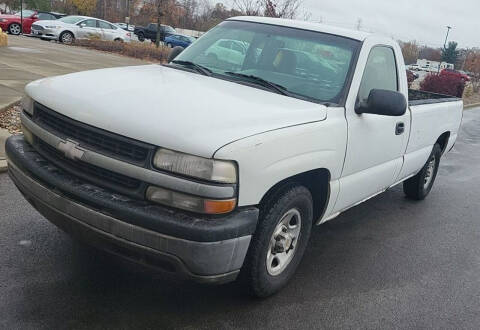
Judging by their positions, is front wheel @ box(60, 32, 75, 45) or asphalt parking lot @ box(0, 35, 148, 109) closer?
asphalt parking lot @ box(0, 35, 148, 109)

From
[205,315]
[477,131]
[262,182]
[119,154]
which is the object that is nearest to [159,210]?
[119,154]

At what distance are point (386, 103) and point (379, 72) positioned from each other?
0.86 metres

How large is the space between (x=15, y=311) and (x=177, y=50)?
3.12 m

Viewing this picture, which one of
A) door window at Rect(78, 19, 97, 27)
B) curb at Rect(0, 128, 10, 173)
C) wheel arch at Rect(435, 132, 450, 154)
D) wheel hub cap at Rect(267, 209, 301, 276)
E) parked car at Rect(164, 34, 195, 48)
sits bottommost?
parked car at Rect(164, 34, 195, 48)

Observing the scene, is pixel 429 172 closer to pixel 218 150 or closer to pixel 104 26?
pixel 218 150

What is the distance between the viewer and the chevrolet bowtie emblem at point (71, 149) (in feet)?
9.84

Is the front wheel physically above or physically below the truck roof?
below

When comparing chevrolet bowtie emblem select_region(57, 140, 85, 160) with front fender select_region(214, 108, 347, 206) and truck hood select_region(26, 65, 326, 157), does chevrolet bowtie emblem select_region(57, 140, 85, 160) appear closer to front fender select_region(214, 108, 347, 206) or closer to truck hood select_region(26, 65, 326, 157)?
truck hood select_region(26, 65, 326, 157)

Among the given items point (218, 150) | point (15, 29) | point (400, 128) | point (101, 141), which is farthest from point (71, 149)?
point (15, 29)

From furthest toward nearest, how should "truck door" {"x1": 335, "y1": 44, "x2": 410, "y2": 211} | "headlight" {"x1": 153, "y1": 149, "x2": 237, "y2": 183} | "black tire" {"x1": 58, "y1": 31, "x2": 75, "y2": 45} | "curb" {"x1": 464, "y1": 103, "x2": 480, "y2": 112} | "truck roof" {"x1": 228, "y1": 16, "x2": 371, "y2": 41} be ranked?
"black tire" {"x1": 58, "y1": 31, "x2": 75, "y2": 45}, "curb" {"x1": 464, "y1": 103, "x2": 480, "y2": 112}, "truck roof" {"x1": 228, "y1": 16, "x2": 371, "y2": 41}, "truck door" {"x1": 335, "y1": 44, "x2": 410, "y2": 211}, "headlight" {"x1": 153, "y1": 149, "x2": 237, "y2": 183}

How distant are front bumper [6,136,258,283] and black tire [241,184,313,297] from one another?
23 cm

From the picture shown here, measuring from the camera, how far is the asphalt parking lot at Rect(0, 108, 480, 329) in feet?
10.5

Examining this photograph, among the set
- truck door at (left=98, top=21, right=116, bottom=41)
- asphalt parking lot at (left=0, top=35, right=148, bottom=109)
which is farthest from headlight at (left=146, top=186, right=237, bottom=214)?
truck door at (left=98, top=21, right=116, bottom=41)

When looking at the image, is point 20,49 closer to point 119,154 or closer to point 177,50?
point 177,50
